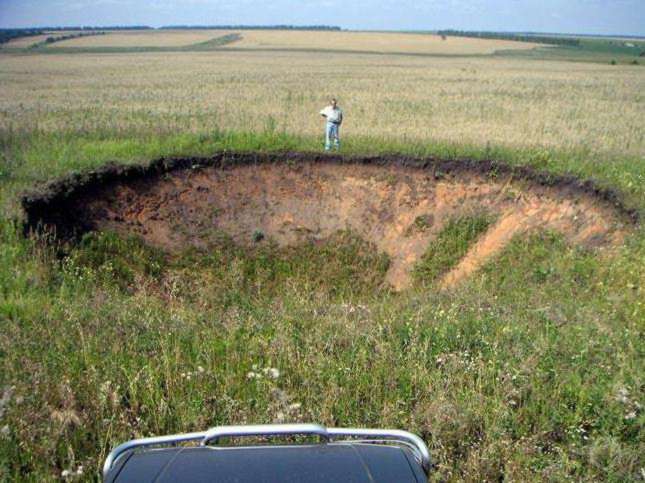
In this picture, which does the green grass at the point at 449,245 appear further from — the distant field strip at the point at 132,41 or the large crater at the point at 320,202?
the distant field strip at the point at 132,41

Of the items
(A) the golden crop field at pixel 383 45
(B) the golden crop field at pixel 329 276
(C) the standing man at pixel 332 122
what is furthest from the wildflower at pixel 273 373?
(A) the golden crop field at pixel 383 45

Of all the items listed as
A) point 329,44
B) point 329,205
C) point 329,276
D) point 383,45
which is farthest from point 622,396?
point 383,45

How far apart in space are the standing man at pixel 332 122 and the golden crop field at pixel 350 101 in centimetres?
259

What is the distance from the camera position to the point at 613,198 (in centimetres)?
1067

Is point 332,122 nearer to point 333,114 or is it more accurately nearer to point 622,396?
point 333,114

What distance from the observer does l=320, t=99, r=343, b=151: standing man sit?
556 inches

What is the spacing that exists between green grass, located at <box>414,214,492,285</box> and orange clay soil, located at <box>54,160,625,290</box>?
7.2 inches

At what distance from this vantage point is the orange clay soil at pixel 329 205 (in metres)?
11.7

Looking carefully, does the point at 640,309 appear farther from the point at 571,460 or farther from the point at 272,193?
the point at 272,193

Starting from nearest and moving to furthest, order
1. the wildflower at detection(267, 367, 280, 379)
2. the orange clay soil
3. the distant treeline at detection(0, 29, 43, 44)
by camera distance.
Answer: the wildflower at detection(267, 367, 280, 379)
the orange clay soil
the distant treeline at detection(0, 29, 43, 44)

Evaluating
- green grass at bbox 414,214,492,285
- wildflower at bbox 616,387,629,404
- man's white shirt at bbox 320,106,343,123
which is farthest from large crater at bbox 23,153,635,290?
wildflower at bbox 616,387,629,404

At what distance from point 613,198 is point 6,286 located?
10365 mm

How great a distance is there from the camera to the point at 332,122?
1425cm

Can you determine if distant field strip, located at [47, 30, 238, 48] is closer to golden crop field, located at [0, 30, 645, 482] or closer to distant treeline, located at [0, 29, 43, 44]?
distant treeline, located at [0, 29, 43, 44]
